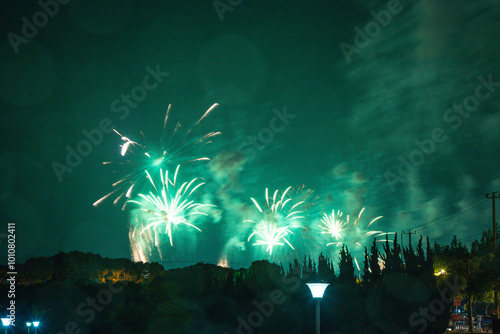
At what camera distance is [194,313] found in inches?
1268

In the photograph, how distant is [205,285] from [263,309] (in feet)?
23.8

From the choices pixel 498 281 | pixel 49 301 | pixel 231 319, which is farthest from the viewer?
pixel 49 301

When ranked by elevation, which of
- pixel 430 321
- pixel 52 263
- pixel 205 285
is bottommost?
pixel 430 321

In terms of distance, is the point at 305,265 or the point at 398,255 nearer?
the point at 398,255

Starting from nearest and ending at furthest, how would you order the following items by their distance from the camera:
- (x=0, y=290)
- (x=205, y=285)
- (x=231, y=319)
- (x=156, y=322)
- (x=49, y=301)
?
(x=156, y=322), (x=231, y=319), (x=205, y=285), (x=49, y=301), (x=0, y=290)

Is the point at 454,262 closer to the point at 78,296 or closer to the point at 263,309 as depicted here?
the point at 263,309

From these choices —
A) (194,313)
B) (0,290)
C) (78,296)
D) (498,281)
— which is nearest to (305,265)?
(194,313)

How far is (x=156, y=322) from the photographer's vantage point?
28297 mm

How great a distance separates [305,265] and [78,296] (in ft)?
90.9

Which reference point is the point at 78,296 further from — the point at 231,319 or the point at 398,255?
the point at 398,255

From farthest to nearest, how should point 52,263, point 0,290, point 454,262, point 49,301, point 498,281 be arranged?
point 52,263
point 0,290
point 49,301
point 454,262
point 498,281

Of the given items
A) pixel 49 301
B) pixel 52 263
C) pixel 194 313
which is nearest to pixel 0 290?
pixel 49 301

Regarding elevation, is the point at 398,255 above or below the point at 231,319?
above

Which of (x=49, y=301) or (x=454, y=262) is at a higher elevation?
(x=454, y=262)
